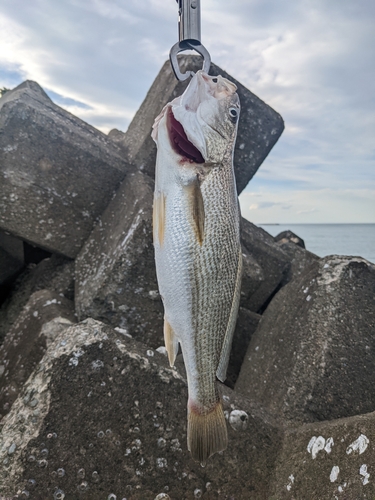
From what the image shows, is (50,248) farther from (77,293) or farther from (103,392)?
(103,392)

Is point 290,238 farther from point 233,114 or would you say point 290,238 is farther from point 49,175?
point 233,114

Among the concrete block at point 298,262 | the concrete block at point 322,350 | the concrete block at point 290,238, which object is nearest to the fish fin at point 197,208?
the concrete block at point 322,350

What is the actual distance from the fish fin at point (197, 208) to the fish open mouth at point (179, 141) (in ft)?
0.43

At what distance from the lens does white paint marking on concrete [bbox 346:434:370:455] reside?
70.1 inches

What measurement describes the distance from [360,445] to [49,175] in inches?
115

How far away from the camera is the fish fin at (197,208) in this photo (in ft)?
5.52

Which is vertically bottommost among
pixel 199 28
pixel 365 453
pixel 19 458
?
pixel 19 458

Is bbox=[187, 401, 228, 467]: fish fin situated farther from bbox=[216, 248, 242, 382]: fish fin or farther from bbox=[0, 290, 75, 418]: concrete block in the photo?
bbox=[0, 290, 75, 418]: concrete block

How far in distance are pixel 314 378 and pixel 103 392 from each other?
1.16 metres

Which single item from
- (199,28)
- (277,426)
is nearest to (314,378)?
(277,426)

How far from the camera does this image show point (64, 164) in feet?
11.7

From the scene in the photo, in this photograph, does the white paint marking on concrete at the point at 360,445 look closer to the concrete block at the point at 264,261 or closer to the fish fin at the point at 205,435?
the fish fin at the point at 205,435

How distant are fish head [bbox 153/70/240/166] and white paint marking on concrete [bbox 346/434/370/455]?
1302mm

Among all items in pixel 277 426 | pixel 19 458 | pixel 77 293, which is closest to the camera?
pixel 19 458
